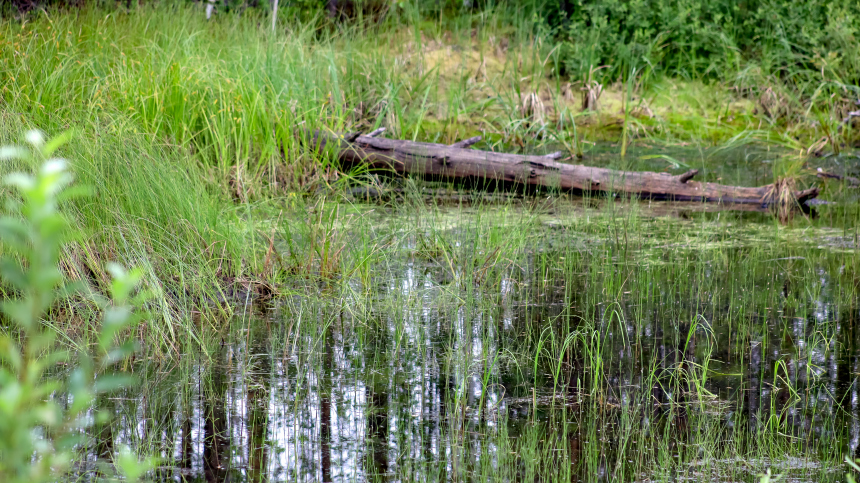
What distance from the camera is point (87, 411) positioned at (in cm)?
266

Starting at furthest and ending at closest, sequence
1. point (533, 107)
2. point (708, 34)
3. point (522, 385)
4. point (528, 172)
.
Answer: point (708, 34)
point (533, 107)
point (528, 172)
point (522, 385)

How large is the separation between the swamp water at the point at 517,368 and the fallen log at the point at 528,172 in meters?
1.21

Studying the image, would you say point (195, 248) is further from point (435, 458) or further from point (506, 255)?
point (435, 458)


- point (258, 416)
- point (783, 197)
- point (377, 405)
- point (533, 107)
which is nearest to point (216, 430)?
point (258, 416)

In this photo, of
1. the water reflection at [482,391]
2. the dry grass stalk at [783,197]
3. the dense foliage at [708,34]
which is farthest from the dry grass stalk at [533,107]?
the water reflection at [482,391]

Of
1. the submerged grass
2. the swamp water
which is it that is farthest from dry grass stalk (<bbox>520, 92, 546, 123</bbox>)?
the swamp water

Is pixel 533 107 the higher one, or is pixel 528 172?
pixel 533 107

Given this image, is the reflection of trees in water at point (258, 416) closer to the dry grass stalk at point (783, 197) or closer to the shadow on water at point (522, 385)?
the shadow on water at point (522, 385)

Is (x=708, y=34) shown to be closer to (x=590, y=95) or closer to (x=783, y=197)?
(x=590, y=95)

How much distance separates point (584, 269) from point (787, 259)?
123cm

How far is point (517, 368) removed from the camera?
3.21 m

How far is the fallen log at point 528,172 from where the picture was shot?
20.5 feet

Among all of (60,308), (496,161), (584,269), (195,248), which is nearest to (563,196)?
(496,161)

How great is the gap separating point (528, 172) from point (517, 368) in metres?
3.31
